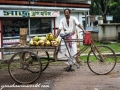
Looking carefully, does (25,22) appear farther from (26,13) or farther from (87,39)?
(87,39)

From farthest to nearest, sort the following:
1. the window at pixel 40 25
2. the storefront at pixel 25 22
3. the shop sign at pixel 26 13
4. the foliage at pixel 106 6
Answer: the foliage at pixel 106 6
the window at pixel 40 25
the storefront at pixel 25 22
the shop sign at pixel 26 13

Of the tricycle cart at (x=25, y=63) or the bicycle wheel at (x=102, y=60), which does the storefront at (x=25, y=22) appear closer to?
the tricycle cart at (x=25, y=63)

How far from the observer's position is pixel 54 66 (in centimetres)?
995

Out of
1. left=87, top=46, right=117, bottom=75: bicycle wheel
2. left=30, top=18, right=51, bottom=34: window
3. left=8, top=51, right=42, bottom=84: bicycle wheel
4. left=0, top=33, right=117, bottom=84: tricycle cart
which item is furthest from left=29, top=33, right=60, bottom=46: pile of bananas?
left=30, top=18, right=51, bottom=34: window

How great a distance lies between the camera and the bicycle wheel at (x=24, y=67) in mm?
7340

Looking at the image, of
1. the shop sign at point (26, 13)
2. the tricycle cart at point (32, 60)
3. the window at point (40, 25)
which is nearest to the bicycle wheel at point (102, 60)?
the tricycle cart at point (32, 60)

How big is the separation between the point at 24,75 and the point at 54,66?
249 centimetres

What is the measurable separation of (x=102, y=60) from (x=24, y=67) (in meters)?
2.25

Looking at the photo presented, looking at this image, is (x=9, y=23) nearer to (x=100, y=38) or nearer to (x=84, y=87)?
(x=84, y=87)

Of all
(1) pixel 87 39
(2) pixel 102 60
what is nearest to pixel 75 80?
(2) pixel 102 60

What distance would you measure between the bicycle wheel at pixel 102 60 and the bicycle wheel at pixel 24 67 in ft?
5.21

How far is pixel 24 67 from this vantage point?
744 centimetres

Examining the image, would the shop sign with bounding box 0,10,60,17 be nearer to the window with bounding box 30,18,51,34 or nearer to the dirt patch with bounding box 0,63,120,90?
the window with bounding box 30,18,51,34

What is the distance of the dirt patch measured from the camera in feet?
22.3
